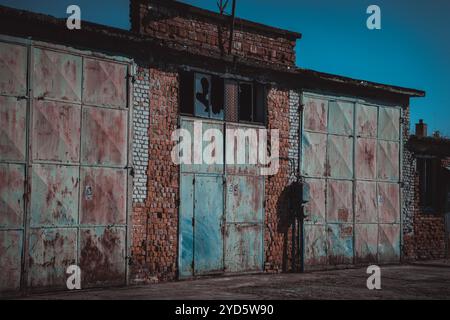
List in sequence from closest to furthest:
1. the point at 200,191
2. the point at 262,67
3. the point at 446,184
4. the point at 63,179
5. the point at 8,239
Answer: the point at 8,239, the point at 63,179, the point at 200,191, the point at 262,67, the point at 446,184

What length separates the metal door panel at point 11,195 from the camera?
9711 mm

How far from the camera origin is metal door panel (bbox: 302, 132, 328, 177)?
1458 centimetres

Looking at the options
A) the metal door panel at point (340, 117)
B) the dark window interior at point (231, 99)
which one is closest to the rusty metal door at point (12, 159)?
the dark window interior at point (231, 99)

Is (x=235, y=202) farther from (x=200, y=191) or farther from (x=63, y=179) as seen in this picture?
(x=63, y=179)

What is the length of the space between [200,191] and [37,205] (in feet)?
12.3

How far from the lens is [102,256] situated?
1098 centimetres

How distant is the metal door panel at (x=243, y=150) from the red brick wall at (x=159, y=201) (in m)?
1.47

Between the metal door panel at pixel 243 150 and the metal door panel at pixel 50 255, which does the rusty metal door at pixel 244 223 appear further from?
the metal door panel at pixel 50 255

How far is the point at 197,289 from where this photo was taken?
10.8 m

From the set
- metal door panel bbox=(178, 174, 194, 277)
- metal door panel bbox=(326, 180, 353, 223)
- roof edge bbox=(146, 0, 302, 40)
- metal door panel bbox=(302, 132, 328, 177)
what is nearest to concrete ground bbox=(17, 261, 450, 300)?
metal door panel bbox=(178, 174, 194, 277)

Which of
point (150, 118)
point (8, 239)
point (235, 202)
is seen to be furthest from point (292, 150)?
point (8, 239)

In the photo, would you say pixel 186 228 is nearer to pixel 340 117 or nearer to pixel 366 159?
pixel 340 117

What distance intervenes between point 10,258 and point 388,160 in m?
10.9

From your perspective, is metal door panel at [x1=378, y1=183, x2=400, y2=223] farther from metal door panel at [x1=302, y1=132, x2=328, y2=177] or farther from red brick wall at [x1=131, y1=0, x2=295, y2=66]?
red brick wall at [x1=131, y1=0, x2=295, y2=66]
